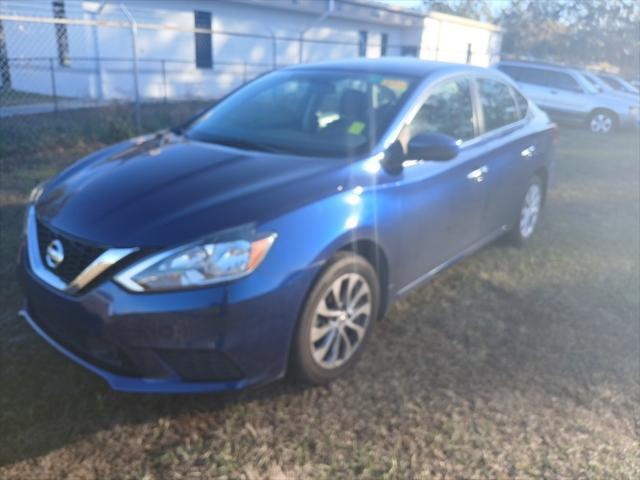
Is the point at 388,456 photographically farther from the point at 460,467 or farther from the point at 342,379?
the point at 342,379

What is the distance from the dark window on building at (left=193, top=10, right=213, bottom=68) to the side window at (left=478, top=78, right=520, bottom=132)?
14987 millimetres

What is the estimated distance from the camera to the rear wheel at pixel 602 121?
553 inches

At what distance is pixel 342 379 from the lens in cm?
302

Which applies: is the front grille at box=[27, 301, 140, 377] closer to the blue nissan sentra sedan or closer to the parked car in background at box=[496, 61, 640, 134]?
the blue nissan sentra sedan

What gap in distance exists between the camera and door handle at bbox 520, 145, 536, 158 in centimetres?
462

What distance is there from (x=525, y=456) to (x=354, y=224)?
132cm

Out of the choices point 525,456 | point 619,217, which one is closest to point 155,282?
point 525,456

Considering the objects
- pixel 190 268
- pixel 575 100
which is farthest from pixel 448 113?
pixel 575 100

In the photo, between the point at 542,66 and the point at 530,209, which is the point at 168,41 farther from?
the point at 530,209

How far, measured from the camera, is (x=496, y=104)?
447 centimetres

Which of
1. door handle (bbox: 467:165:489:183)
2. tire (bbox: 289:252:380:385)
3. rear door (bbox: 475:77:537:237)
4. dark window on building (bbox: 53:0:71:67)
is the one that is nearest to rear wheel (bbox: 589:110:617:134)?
rear door (bbox: 475:77:537:237)

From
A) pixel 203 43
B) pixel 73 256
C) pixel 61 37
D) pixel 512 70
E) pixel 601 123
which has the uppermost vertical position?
pixel 61 37

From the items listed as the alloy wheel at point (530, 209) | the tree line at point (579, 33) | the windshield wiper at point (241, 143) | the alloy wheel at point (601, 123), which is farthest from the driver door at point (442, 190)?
the tree line at point (579, 33)

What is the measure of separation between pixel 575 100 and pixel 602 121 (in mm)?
850
